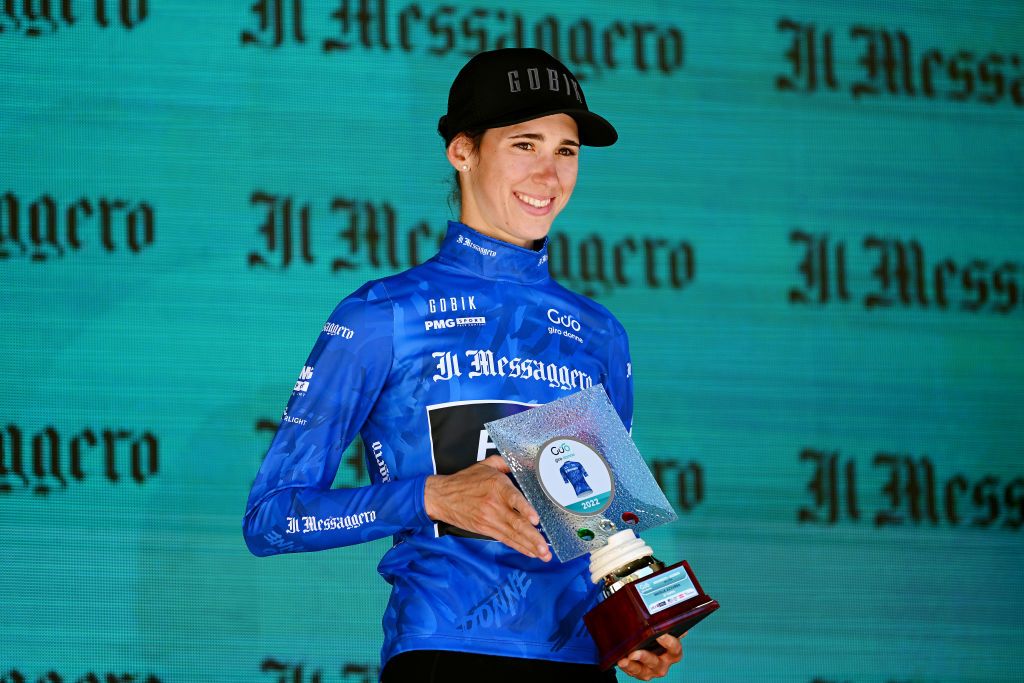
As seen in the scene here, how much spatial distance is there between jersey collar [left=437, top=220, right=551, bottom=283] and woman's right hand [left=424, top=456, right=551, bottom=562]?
0.35m

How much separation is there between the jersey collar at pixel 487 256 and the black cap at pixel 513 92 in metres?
0.13

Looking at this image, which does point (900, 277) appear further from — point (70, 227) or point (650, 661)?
point (650, 661)

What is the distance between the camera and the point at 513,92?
5.60ft

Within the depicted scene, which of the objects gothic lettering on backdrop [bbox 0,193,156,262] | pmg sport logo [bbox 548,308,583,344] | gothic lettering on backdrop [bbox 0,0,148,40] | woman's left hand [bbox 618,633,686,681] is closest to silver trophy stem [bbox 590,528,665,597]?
woman's left hand [bbox 618,633,686,681]

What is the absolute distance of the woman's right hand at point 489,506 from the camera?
139 cm

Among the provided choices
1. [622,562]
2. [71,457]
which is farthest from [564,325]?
[71,457]

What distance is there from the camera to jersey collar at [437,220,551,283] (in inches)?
68.9

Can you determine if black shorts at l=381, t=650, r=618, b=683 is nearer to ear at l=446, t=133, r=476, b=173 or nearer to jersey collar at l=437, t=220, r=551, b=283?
jersey collar at l=437, t=220, r=551, b=283

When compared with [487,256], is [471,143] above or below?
above

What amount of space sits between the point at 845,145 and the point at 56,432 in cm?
190

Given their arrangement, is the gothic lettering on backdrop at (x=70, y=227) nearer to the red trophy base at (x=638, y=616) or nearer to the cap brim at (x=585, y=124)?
the cap brim at (x=585, y=124)

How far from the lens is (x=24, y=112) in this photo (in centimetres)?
290

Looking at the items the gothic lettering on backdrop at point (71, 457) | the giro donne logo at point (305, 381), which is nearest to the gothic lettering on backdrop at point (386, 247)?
the gothic lettering on backdrop at point (71, 457)

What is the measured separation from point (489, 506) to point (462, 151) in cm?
56
